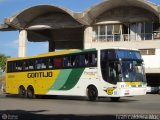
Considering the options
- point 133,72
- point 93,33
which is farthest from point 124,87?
point 93,33

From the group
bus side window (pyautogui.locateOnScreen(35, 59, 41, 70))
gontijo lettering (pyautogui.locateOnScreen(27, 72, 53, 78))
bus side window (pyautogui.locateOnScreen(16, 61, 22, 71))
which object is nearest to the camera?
gontijo lettering (pyautogui.locateOnScreen(27, 72, 53, 78))

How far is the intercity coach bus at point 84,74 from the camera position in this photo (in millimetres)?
23703

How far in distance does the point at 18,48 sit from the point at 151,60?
18910 mm

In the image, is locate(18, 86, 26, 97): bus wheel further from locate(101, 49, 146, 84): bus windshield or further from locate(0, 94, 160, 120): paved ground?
locate(0, 94, 160, 120): paved ground

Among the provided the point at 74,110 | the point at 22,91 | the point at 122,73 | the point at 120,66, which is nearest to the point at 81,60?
the point at 120,66

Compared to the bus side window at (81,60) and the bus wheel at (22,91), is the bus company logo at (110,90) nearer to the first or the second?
the bus side window at (81,60)

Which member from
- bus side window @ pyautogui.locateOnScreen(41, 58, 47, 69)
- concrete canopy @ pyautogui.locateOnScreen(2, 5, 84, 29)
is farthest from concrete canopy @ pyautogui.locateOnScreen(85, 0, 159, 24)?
bus side window @ pyautogui.locateOnScreen(41, 58, 47, 69)

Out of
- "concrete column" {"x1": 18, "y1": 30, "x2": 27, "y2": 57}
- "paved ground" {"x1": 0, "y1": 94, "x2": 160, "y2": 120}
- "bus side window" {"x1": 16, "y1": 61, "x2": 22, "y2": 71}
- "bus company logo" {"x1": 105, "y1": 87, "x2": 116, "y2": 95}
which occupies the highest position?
"concrete column" {"x1": 18, "y1": 30, "x2": 27, "y2": 57}

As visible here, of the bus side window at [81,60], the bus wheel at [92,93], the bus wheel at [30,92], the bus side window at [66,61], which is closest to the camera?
the bus wheel at [92,93]

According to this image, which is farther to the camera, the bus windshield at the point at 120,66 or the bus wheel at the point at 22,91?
the bus wheel at the point at 22,91

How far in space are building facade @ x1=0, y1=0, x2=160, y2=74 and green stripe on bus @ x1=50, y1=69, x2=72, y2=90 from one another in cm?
2265

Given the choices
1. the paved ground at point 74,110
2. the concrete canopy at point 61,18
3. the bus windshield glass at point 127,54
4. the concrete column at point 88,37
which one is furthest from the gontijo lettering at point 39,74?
the concrete column at point 88,37

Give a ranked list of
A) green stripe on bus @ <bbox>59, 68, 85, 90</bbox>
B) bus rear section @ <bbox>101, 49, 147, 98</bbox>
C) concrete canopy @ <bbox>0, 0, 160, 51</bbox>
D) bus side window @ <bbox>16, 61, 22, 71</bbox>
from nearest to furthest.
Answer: bus rear section @ <bbox>101, 49, 147, 98</bbox> < green stripe on bus @ <bbox>59, 68, 85, 90</bbox> < bus side window @ <bbox>16, 61, 22, 71</bbox> < concrete canopy @ <bbox>0, 0, 160, 51</bbox>

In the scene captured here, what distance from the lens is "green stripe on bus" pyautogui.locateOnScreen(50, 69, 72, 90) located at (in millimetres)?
26795
